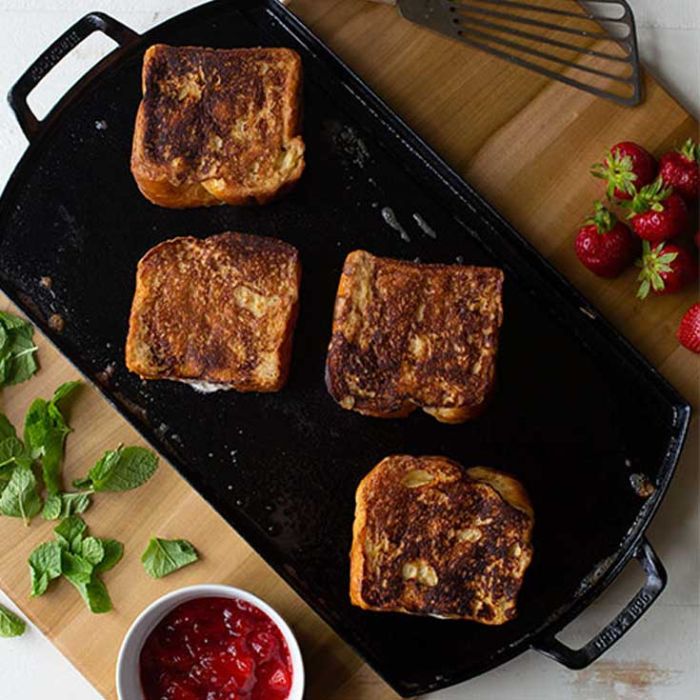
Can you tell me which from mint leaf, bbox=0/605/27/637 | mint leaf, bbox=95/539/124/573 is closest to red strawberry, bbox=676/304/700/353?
mint leaf, bbox=95/539/124/573

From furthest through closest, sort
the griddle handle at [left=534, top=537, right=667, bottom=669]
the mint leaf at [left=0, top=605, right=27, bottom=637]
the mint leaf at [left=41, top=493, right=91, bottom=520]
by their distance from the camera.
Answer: the mint leaf at [left=0, top=605, right=27, bottom=637]
the mint leaf at [left=41, top=493, right=91, bottom=520]
the griddle handle at [left=534, top=537, right=667, bottom=669]

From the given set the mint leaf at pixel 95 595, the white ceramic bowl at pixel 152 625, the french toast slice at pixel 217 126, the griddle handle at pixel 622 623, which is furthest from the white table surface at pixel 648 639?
the french toast slice at pixel 217 126

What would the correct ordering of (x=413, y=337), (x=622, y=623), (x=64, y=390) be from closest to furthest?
1. (x=622, y=623)
2. (x=413, y=337)
3. (x=64, y=390)

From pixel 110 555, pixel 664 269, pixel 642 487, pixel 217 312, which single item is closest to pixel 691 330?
pixel 664 269

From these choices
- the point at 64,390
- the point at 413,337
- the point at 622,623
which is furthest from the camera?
the point at 64,390

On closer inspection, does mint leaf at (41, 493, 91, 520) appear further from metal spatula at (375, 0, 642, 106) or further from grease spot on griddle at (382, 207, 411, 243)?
metal spatula at (375, 0, 642, 106)

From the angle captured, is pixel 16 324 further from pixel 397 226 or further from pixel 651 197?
pixel 651 197
